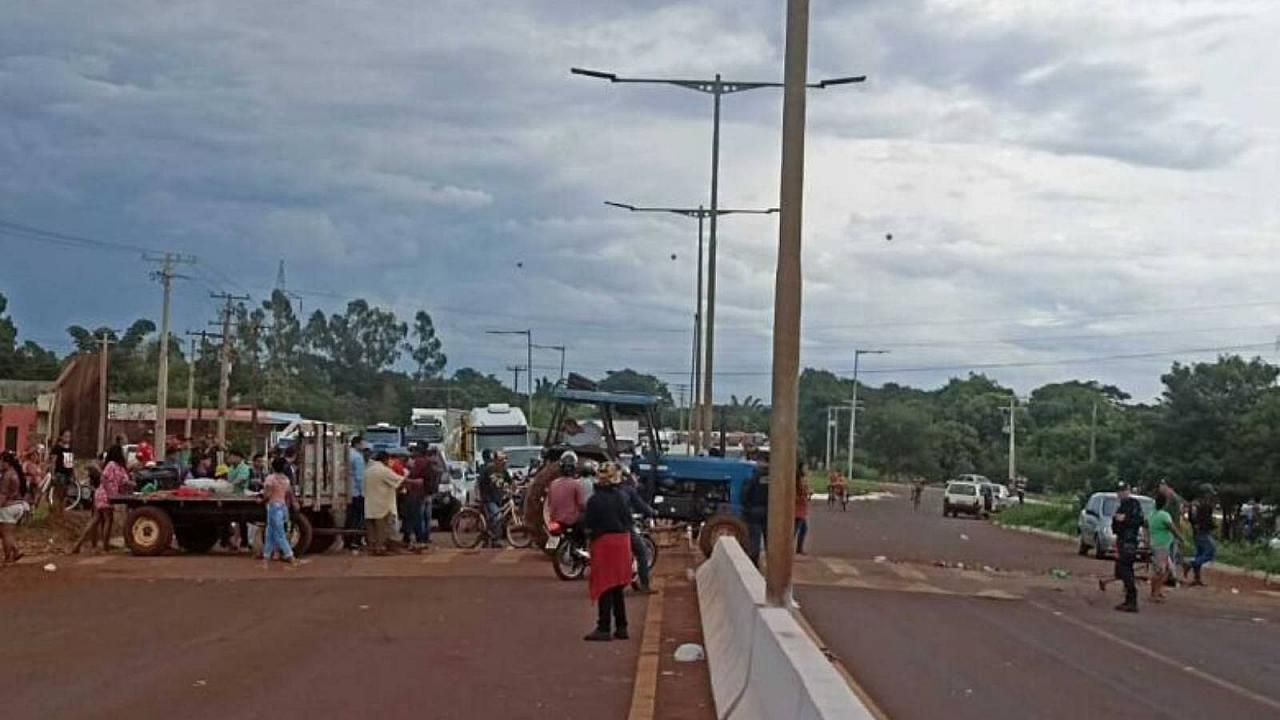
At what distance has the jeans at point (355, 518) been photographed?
91.4ft

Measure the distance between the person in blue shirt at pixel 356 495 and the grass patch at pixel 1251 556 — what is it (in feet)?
58.3

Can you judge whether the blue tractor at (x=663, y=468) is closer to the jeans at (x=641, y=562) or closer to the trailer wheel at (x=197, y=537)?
the trailer wheel at (x=197, y=537)

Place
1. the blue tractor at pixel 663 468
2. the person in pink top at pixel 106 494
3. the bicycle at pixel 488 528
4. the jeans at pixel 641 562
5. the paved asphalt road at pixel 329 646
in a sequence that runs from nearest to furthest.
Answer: the paved asphalt road at pixel 329 646 < the jeans at pixel 641 562 < the person in pink top at pixel 106 494 < the blue tractor at pixel 663 468 < the bicycle at pixel 488 528

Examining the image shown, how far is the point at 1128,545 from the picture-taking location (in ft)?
76.2

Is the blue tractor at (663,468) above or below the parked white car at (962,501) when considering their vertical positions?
above

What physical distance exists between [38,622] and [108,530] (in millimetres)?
11351

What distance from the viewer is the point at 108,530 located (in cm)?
2867

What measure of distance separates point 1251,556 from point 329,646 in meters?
26.4

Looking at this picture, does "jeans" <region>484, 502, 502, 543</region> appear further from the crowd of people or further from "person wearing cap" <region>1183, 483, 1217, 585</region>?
"person wearing cap" <region>1183, 483, 1217, 585</region>

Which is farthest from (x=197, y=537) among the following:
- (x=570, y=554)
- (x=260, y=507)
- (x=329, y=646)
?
(x=329, y=646)

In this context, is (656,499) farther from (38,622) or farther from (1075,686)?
(1075,686)

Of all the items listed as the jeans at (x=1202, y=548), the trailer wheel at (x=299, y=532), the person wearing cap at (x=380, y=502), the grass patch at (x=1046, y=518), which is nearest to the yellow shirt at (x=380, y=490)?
the person wearing cap at (x=380, y=502)

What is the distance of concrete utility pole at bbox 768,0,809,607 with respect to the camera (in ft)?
45.3

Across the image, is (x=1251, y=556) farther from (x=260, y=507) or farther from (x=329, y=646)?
(x=329, y=646)
